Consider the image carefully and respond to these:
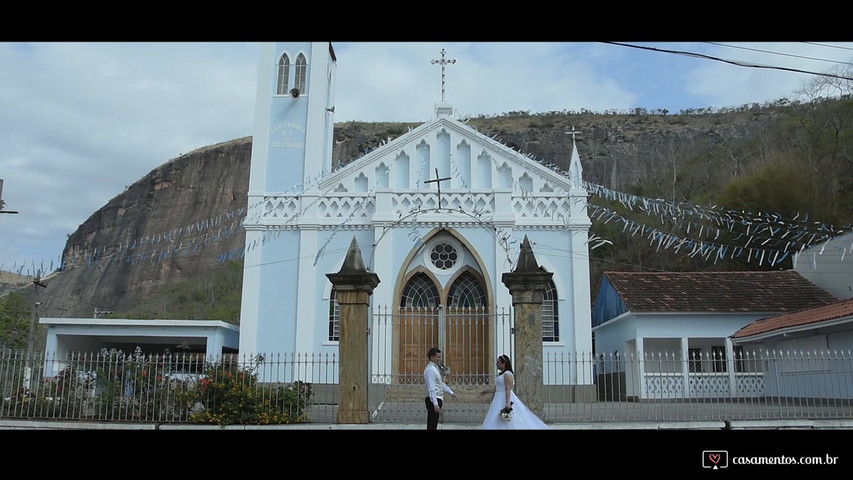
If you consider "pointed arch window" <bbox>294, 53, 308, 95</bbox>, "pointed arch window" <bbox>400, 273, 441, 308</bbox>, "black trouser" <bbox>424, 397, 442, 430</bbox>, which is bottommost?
"black trouser" <bbox>424, 397, 442, 430</bbox>

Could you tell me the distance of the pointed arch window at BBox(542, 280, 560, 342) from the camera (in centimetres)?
1917

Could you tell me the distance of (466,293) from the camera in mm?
19594

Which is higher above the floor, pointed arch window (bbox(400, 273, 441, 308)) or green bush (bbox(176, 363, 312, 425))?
pointed arch window (bbox(400, 273, 441, 308))

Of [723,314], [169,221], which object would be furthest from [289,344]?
[169,221]

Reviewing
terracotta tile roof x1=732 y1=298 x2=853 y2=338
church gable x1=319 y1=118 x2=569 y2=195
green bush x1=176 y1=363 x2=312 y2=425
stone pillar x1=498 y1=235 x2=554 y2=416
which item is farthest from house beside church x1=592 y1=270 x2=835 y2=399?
green bush x1=176 y1=363 x2=312 y2=425

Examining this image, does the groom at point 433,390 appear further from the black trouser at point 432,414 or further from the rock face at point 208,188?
the rock face at point 208,188

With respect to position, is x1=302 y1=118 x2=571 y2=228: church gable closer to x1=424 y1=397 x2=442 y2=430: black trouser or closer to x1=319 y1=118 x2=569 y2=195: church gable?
x1=319 y1=118 x2=569 y2=195: church gable

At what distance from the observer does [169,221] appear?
68.1 metres

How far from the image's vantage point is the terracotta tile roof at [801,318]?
50.1 feet

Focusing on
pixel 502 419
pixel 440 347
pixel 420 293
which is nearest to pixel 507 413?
pixel 502 419

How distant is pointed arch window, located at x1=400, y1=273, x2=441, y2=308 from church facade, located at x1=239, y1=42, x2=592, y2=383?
0.03m

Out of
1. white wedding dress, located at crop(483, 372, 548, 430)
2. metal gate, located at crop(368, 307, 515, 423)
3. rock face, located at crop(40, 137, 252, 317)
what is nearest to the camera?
white wedding dress, located at crop(483, 372, 548, 430)

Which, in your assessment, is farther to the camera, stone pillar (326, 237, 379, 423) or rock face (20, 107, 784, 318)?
rock face (20, 107, 784, 318)

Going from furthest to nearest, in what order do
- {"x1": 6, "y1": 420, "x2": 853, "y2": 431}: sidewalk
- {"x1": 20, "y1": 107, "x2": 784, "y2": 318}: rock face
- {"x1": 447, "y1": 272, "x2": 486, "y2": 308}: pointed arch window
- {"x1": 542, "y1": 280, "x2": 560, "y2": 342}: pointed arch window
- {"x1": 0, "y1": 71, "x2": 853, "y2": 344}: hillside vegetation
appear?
{"x1": 20, "y1": 107, "x2": 784, "y2": 318}: rock face → {"x1": 0, "y1": 71, "x2": 853, "y2": 344}: hillside vegetation → {"x1": 447, "y1": 272, "x2": 486, "y2": 308}: pointed arch window → {"x1": 542, "y1": 280, "x2": 560, "y2": 342}: pointed arch window → {"x1": 6, "y1": 420, "x2": 853, "y2": 431}: sidewalk
